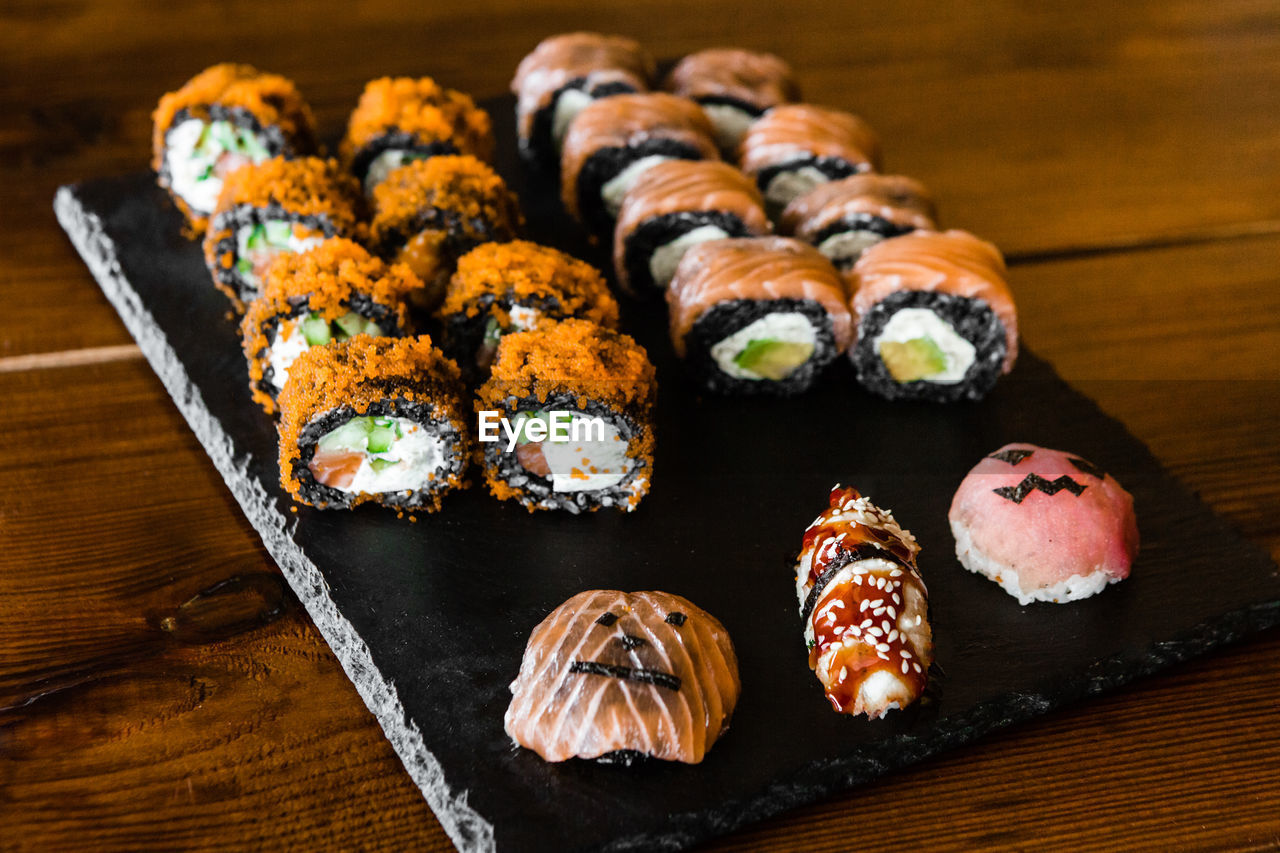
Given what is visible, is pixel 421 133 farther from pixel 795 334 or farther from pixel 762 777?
pixel 762 777

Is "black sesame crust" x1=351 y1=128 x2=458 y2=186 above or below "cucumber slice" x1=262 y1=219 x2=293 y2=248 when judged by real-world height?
above

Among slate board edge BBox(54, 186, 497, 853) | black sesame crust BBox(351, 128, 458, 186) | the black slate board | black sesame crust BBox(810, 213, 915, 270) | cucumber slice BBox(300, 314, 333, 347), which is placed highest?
black sesame crust BBox(810, 213, 915, 270)

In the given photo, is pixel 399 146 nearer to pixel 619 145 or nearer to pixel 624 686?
pixel 619 145

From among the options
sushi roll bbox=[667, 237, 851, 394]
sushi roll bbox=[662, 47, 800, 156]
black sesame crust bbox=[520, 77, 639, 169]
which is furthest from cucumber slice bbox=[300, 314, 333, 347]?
sushi roll bbox=[662, 47, 800, 156]

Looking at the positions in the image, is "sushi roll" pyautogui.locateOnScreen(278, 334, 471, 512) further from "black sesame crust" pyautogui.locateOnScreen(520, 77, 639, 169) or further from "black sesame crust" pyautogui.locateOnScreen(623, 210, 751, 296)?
"black sesame crust" pyautogui.locateOnScreen(520, 77, 639, 169)

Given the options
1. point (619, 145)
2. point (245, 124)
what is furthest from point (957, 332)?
point (245, 124)

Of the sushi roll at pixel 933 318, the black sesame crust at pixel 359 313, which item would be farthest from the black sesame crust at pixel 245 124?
the sushi roll at pixel 933 318

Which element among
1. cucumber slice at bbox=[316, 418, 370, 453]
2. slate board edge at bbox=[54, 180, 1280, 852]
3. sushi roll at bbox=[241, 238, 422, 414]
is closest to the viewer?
slate board edge at bbox=[54, 180, 1280, 852]

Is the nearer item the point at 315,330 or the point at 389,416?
the point at 389,416
